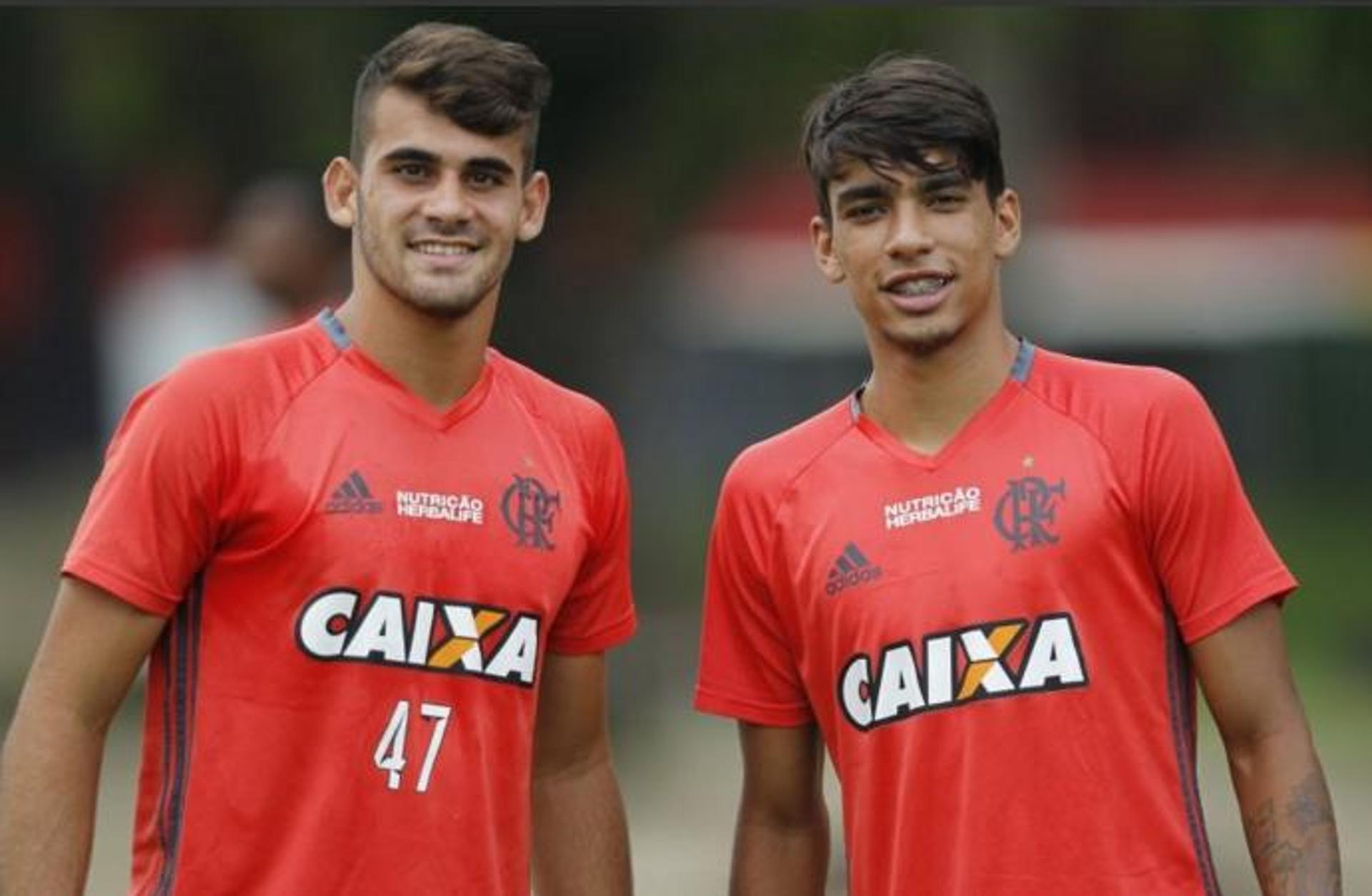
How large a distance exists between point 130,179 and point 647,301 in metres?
3.85

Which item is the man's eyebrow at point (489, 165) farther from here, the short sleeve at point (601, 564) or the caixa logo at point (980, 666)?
the caixa logo at point (980, 666)

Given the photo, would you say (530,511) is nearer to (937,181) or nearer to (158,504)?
(158,504)

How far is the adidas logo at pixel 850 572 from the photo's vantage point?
5.73 m

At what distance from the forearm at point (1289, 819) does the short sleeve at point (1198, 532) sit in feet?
0.88

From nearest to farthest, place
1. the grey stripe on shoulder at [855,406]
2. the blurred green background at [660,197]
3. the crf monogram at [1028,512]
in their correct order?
the crf monogram at [1028,512]
the grey stripe on shoulder at [855,406]
the blurred green background at [660,197]

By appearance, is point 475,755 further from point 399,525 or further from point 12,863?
point 12,863

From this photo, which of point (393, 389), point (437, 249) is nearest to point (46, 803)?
point (393, 389)

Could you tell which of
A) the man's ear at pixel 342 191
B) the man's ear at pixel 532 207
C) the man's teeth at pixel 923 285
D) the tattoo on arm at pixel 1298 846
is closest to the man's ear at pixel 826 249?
the man's teeth at pixel 923 285

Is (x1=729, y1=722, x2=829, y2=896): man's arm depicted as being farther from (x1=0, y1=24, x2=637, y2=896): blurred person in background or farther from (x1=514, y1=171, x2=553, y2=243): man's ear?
(x1=514, y1=171, x2=553, y2=243): man's ear

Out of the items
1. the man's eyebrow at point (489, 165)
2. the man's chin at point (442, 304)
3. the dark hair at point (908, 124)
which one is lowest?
the man's chin at point (442, 304)

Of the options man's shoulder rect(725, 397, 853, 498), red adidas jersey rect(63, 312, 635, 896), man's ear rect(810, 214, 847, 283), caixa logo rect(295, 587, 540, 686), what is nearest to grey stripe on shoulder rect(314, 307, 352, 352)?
red adidas jersey rect(63, 312, 635, 896)

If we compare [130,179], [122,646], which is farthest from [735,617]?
[130,179]

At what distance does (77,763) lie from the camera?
5.46m

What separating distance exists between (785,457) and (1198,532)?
2.83ft
